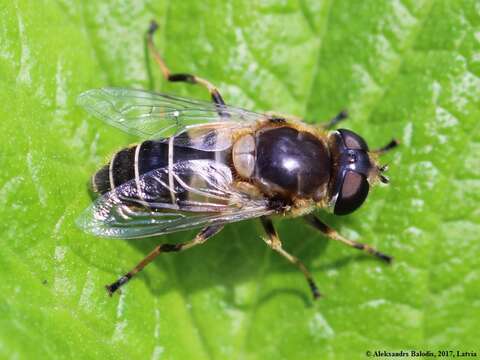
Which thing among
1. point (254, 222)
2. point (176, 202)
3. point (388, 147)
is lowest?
point (254, 222)

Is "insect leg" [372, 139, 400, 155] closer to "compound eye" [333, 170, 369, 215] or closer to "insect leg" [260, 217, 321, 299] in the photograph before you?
"compound eye" [333, 170, 369, 215]

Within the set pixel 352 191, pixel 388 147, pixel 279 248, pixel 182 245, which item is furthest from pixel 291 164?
pixel 182 245

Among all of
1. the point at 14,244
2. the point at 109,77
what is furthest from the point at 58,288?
the point at 109,77

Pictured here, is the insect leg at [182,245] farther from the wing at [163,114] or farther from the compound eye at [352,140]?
the compound eye at [352,140]

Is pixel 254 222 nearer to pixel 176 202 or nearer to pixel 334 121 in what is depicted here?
pixel 176 202

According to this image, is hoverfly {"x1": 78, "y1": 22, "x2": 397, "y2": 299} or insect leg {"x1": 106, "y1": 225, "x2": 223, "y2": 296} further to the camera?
insect leg {"x1": 106, "y1": 225, "x2": 223, "y2": 296}

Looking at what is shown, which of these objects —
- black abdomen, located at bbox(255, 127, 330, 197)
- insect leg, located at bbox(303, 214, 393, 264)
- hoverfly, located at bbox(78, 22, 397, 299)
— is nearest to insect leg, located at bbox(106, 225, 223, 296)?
hoverfly, located at bbox(78, 22, 397, 299)
